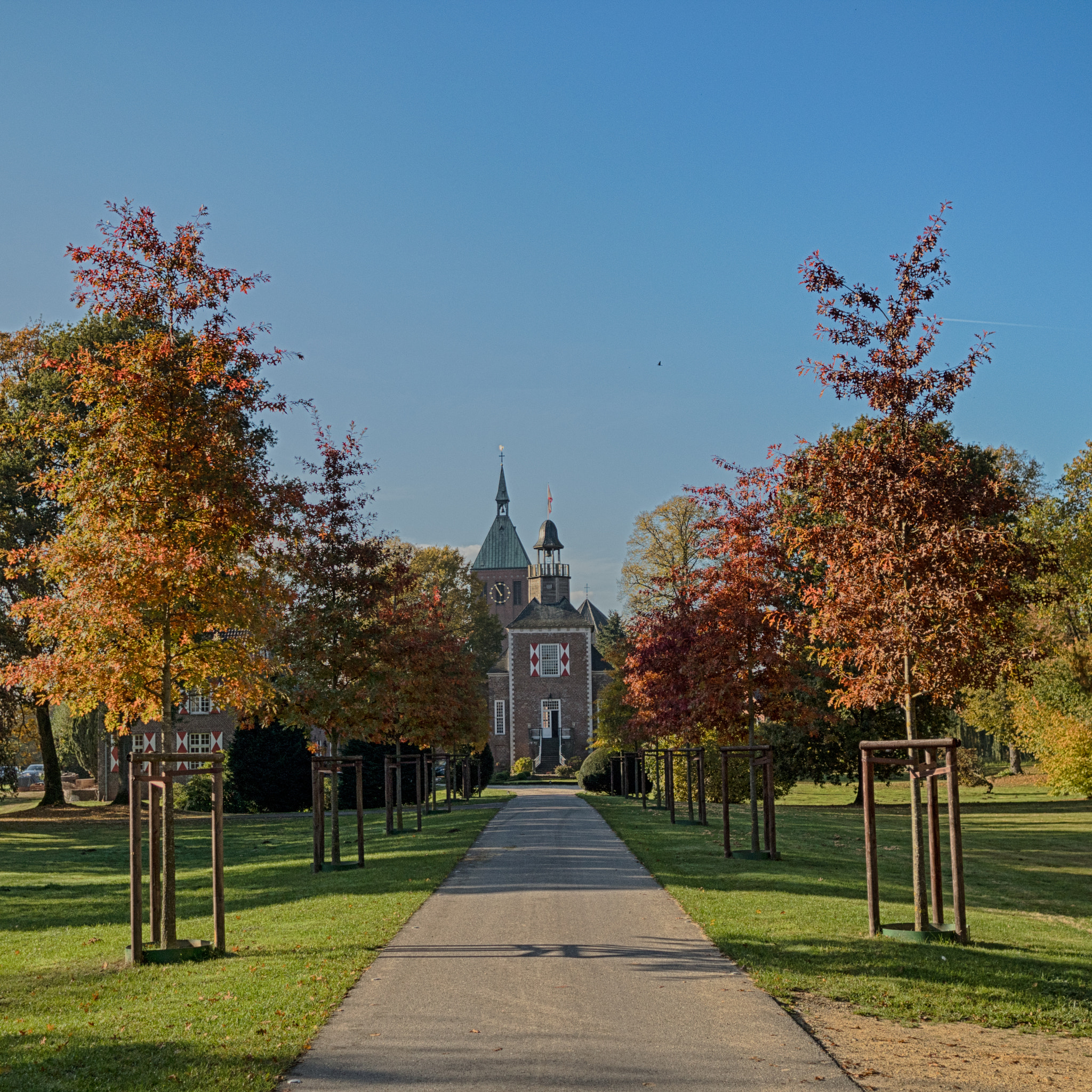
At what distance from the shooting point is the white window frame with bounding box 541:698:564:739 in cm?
7194

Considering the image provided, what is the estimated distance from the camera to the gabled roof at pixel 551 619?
73438 mm

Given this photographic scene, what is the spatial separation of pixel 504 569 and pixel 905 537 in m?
102

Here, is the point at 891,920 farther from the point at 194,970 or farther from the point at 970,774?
the point at 970,774

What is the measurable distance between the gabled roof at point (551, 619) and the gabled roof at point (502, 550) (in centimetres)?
3642

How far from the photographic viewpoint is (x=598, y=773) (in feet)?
141

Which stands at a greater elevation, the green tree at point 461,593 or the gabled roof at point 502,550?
the gabled roof at point 502,550

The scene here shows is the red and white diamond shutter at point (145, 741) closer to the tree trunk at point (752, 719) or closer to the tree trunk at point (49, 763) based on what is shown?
the tree trunk at point (49, 763)

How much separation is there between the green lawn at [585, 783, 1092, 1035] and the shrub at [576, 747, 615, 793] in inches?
740

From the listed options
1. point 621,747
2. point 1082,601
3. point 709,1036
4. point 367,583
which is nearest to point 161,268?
point 367,583

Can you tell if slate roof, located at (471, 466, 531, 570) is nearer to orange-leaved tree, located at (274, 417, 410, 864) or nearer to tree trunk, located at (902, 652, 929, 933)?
orange-leaved tree, located at (274, 417, 410, 864)

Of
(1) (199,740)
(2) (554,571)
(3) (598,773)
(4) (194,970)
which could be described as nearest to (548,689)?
(2) (554,571)

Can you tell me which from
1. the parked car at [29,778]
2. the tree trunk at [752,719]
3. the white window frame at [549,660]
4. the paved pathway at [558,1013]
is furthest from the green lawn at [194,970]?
the parked car at [29,778]

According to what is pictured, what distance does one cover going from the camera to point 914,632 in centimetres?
988

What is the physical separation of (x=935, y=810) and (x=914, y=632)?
1617 mm
